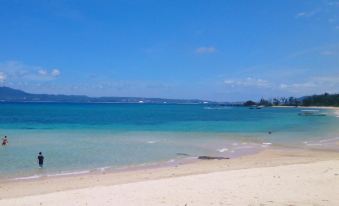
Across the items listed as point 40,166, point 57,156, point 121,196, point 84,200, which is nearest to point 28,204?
point 84,200

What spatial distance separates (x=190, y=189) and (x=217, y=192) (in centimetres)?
104

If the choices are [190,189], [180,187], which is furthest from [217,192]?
[180,187]

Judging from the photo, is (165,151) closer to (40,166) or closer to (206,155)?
(206,155)

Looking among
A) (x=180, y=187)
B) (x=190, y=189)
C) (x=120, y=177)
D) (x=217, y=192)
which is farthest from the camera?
(x=120, y=177)

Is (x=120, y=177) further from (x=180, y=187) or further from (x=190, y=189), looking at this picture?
(x=190, y=189)

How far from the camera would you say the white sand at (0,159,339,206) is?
427 inches

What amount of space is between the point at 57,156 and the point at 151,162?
6.21 metres

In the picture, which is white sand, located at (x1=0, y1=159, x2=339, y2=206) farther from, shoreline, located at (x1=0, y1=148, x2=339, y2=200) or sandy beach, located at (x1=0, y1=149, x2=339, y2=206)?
shoreline, located at (x1=0, y1=148, x2=339, y2=200)

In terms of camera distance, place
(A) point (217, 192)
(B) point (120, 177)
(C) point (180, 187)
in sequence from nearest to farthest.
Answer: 1. (A) point (217, 192)
2. (C) point (180, 187)
3. (B) point (120, 177)

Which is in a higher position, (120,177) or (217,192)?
(217,192)

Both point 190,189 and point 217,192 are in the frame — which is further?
point 190,189

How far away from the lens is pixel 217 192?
12.0 metres

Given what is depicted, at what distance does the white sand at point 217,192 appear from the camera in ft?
35.6

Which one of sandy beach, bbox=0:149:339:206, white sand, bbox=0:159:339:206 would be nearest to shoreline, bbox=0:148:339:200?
sandy beach, bbox=0:149:339:206
